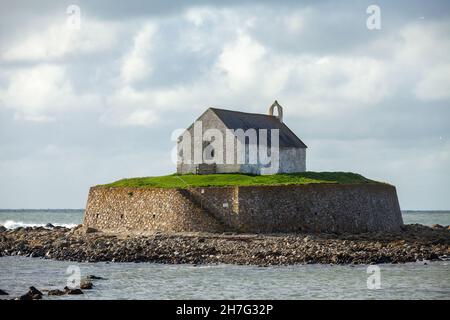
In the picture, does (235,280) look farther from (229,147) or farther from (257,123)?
(257,123)

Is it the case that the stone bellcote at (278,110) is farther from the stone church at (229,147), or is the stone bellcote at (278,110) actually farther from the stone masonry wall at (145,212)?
the stone masonry wall at (145,212)

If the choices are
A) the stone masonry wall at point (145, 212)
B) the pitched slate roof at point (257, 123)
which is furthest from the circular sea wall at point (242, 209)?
the pitched slate roof at point (257, 123)

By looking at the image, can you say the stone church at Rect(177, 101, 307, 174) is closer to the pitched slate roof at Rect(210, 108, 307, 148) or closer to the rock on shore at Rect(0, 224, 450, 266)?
the pitched slate roof at Rect(210, 108, 307, 148)

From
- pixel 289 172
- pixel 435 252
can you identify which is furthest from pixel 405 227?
pixel 435 252

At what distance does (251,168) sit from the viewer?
58.1 metres

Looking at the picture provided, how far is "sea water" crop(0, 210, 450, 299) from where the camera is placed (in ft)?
109

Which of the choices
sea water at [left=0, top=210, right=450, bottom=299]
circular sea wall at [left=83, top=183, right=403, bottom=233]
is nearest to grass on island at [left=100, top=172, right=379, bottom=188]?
circular sea wall at [left=83, top=183, right=403, bottom=233]

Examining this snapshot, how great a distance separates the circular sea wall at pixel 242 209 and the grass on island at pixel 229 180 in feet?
3.90

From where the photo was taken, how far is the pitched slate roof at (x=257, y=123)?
5928 centimetres

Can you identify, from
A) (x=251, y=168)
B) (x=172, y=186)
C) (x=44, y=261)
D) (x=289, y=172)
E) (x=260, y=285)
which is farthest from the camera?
(x=289, y=172)

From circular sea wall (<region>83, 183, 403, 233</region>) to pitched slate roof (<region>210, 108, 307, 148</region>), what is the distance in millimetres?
8189
